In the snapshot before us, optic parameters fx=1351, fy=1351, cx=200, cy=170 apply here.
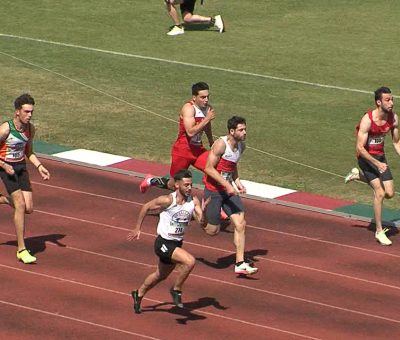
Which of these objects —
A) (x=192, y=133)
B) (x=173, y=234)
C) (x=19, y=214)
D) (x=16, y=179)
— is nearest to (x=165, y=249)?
(x=173, y=234)

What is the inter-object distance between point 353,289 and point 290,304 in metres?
1.13

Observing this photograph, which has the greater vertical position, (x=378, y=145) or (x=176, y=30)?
(x=378, y=145)

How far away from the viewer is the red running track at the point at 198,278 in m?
16.6

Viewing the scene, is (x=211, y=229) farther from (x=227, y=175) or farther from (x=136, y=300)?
(x=136, y=300)

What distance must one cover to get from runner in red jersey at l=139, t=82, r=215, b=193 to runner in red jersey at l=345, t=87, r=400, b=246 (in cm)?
228

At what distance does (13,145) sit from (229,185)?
3.04 meters

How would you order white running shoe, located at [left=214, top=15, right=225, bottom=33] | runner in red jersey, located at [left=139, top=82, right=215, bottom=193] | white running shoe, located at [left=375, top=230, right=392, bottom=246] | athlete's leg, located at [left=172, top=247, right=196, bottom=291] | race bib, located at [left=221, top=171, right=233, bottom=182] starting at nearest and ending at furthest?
athlete's leg, located at [left=172, top=247, right=196, bottom=291], race bib, located at [left=221, top=171, right=233, bottom=182], runner in red jersey, located at [left=139, top=82, right=215, bottom=193], white running shoe, located at [left=375, top=230, right=392, bottom=246], white running shoe, located at [left=214, top=15, right=225, bottom=33]

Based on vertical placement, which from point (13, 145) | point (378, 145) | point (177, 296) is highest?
point (13, 145)

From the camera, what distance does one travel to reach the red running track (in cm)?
1662

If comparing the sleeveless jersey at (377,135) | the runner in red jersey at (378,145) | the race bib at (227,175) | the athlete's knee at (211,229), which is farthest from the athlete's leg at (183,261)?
the sleeveless jersey at (377,135)

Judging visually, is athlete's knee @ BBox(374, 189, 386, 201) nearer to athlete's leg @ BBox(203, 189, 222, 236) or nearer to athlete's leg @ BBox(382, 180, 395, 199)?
athlete's leg @ BBox(382, 180, 395, 199)

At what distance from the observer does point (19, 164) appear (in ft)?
61.5

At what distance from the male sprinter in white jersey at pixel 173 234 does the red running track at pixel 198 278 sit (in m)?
0.53

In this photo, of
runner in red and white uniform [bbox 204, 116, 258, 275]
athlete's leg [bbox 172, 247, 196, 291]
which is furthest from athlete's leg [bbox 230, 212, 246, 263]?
athlete's leg [bbox 172, 247, 196, 291]
